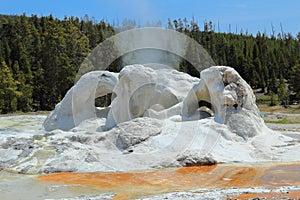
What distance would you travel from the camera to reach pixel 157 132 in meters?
10.9

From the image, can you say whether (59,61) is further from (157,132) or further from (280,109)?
(157,132)

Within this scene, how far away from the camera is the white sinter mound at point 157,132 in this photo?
9.92 m

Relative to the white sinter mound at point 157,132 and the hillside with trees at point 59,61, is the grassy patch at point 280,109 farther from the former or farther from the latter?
the white sinter mound at point 157,132

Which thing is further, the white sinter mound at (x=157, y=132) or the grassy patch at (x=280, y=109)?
the grassy patch at (x=280, y=109)

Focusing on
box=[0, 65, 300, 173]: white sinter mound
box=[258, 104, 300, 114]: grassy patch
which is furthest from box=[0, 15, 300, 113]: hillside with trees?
box=[0, 65, 300, 173]: white sinter mound

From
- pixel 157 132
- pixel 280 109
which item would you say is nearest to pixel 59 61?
pixel 280 109

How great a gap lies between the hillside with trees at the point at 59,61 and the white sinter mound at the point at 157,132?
17.8m

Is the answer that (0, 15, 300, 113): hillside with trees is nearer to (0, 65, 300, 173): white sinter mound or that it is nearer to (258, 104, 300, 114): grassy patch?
(258, 104, 300, 114): grassy patch

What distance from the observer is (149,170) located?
371 inches

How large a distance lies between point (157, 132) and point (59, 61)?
22423 millimetres

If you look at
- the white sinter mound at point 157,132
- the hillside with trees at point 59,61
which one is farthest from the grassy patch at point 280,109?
the white sinter mound at point 157,132

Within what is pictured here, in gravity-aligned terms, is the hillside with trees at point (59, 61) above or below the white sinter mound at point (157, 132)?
above

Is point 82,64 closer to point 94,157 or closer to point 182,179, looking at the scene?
point 94,157

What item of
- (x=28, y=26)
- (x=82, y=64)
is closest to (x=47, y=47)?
(x=82, y=64)
